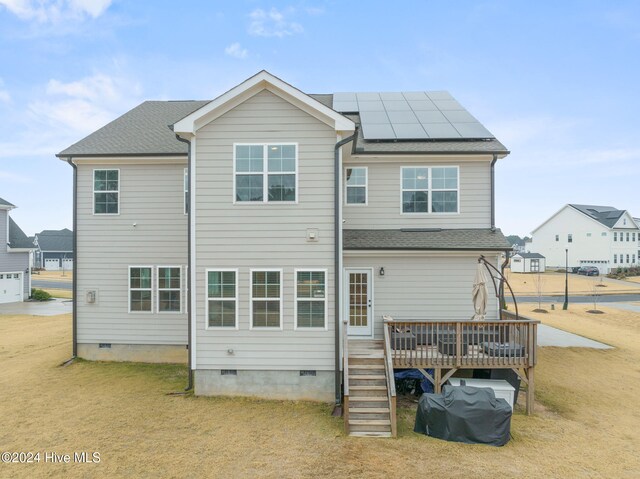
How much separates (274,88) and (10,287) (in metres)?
28.6

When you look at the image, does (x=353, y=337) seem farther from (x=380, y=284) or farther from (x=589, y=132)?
(x=589, y=132)

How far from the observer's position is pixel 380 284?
406 inches

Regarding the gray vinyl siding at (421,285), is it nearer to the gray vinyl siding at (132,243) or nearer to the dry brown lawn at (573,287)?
the gray vinyl siding at (132,243)

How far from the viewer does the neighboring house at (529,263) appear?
51806mm

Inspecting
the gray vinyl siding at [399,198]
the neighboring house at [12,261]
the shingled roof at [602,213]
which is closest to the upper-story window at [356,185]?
the gray vinyl siding at [399,198]

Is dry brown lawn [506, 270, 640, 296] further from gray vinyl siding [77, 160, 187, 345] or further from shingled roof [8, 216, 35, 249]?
shingled roof [8, 216, 35, 249]

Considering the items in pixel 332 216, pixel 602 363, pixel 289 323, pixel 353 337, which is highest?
pixel 332 216

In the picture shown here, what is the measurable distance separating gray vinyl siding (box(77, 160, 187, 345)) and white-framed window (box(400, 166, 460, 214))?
7.33m

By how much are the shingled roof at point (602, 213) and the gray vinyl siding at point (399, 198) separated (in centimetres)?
5224

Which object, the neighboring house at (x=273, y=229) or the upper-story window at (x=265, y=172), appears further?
the upper-story window at (x=265, y=172)

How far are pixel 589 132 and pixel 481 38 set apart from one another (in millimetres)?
30505

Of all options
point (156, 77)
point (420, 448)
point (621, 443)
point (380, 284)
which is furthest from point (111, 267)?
point (156, 77)

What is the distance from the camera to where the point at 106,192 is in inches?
443

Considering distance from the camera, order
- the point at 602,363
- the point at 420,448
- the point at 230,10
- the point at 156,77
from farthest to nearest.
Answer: the point at 156,77 → the point at 230,10 → the point at 602,363 → the point at 420,448
